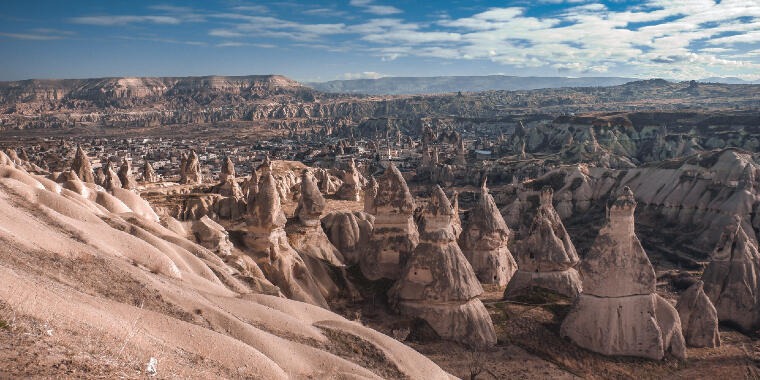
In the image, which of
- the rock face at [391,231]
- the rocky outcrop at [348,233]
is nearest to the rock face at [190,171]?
the rocky outcrop at [348,233]

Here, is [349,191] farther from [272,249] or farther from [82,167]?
[272,249]

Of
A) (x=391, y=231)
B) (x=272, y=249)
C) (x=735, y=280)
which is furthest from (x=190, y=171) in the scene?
(x=735, y=280)

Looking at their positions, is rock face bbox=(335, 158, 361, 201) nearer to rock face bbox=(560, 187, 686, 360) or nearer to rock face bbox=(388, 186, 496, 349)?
rock face bbox=(388, 186, 496, 349)

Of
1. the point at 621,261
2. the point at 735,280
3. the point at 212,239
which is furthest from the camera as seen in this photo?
the point at 735,280

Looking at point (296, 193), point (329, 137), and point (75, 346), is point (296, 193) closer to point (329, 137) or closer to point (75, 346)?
point (75, 346)

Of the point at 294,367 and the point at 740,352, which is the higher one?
the point at 294,367

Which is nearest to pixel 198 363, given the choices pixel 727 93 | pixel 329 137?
pixel 329 137
